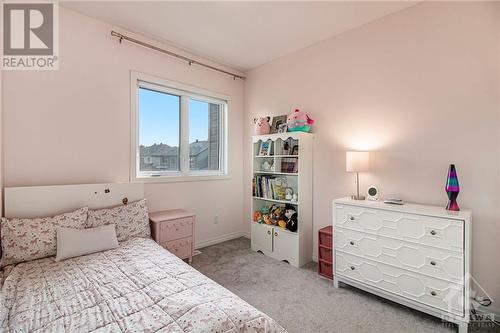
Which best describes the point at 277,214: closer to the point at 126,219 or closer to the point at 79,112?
the point at 126,219

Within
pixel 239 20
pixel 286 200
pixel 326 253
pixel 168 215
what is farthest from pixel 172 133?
pixel 326 253

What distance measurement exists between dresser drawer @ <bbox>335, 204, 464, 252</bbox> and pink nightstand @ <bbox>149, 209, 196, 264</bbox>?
1.67 metres

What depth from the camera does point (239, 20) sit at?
2.52m

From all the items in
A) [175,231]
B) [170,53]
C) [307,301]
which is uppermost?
[170,53]

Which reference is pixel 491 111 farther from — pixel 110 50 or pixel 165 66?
pixel 110 50

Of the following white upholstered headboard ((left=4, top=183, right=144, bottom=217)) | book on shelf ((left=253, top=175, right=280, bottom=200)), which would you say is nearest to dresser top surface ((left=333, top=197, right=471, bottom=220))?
book on shelf ((left=253, top=175, right=280, bottom=200))

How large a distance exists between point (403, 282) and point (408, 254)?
0.24m

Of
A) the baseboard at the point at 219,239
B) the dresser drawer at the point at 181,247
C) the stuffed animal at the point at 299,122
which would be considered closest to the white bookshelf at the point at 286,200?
the stuffed animal at the point at 299,122

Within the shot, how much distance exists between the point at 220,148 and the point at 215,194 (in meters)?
0.74

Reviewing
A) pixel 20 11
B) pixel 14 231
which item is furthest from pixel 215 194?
pixel 20 11

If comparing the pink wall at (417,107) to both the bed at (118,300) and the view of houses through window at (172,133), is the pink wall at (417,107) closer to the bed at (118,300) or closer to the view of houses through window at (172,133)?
the view of houses through window at (172,133)

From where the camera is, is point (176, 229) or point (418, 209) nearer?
point (418, 209)

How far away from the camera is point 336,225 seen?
2.35 meters

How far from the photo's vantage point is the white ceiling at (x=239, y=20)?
228 centimetres
